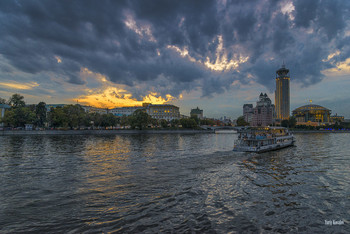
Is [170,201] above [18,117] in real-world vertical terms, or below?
below

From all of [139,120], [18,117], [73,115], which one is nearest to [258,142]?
[139,120]

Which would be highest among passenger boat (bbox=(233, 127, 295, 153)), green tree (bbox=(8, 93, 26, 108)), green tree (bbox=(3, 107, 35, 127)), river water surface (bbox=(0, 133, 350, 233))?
green tree (bbox=(8, 93, 26, 108))

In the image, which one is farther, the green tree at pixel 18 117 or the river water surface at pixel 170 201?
the green tree at pixel 18 117

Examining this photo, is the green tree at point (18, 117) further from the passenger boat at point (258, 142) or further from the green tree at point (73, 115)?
the passenger boat at point (258, 142)

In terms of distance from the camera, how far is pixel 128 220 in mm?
11469

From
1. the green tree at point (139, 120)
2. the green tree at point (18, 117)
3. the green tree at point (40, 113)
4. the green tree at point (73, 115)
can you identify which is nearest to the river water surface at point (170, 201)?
the green tree at point (73, 115)

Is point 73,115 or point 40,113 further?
point 40,113

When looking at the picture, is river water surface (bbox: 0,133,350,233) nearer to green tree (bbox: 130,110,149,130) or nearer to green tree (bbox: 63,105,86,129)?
green tree (bbox: 63,105,86,129)

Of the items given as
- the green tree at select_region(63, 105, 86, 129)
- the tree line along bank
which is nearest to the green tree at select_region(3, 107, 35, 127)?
the tree line along bank

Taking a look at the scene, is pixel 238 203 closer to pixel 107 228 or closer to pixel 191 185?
pixel 191 185

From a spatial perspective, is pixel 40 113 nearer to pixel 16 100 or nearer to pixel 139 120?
pixel 16 100

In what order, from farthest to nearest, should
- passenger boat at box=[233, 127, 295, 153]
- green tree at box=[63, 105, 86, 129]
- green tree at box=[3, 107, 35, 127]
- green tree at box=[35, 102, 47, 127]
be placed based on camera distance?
green tree at box=[35, 102, 47, 127] → green tree at box=[63, 105, 86, 129] → green tree at box=[3, 107, 35, 127] → passenger boat at box=[233, 127, 295, 153]

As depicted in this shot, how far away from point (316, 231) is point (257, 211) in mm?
3411

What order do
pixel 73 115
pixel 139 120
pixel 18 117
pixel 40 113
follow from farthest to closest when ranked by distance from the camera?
pixel 139 120
pixel 40 113
pixel 73 115
pixel 18 117
